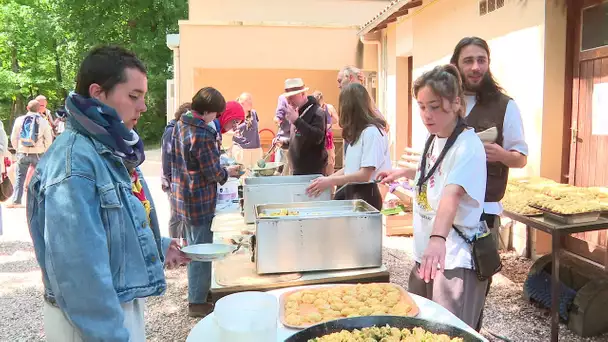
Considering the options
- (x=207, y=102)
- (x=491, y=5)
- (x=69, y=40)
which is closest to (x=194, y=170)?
(x=207, y=102)

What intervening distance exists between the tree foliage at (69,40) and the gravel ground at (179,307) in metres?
16.4

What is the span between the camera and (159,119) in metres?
24.9

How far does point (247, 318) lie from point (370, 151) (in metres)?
1.78

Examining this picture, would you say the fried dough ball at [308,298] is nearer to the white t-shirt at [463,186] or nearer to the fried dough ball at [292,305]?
the fried dough ball at [292,305]

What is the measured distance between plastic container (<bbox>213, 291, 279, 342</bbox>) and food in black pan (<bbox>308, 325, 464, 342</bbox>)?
0.14 metres

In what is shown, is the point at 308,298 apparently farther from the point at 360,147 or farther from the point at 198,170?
the point at 198,170

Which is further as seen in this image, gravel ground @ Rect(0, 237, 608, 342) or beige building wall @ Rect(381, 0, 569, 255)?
beige building wall @ Rect(381, 0, 569, 255)

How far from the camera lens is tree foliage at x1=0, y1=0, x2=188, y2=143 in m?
20.5

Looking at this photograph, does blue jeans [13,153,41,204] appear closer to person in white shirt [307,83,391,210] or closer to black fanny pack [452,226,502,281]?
person in white shirt [307,83,391,210]

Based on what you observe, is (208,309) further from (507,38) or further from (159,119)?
(159,119)

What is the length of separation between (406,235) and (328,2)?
8.05 m

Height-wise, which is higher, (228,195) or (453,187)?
(453,187)

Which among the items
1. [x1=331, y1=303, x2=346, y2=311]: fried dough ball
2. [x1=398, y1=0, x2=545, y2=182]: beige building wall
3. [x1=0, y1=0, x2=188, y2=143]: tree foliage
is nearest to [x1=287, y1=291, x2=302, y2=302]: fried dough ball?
[x1=331, y1=303, x2=346, y2=311]: fried dough ball

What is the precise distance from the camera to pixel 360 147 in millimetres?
3033
